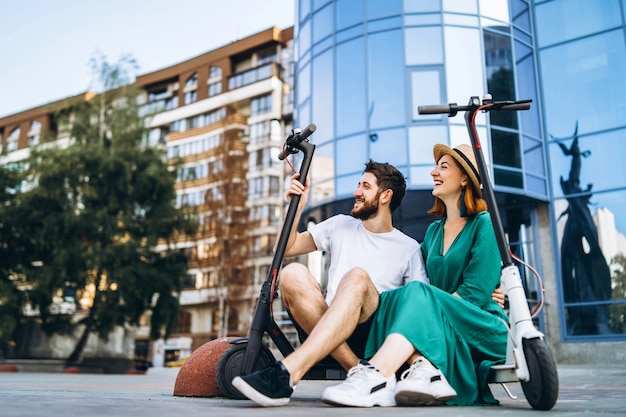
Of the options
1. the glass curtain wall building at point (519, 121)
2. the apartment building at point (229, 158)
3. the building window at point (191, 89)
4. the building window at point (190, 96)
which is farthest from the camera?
the building window at point (191, 89)

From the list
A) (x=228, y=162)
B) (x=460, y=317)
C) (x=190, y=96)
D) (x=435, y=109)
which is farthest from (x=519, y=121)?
(x=190, y=96)

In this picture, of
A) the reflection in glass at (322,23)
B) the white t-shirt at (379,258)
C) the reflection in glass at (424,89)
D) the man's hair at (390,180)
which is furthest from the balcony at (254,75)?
the white t-shirt at (379,258)

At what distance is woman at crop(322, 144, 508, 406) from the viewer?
271cm

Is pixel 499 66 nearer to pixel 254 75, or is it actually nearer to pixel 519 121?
pixel 519 121

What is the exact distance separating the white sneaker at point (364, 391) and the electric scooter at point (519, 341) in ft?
1.86

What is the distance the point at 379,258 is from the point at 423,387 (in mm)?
1024

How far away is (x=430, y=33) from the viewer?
1647 centimetres

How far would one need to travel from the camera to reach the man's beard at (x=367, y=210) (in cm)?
370

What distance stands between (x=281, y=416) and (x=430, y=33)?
15.6 m

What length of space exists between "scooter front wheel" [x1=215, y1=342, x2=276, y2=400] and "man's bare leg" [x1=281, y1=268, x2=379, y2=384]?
0.88 feet

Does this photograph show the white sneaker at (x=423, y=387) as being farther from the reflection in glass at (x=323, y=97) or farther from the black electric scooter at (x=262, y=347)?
the reflection in glass at (x=323, y=97)

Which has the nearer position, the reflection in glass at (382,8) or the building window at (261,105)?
the reflection in glass at (382,8)

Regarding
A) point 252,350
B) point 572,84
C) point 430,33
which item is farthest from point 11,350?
point 252,350

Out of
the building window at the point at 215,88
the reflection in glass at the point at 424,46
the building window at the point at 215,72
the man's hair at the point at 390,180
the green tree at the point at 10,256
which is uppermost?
the building window at the point at 215,72
